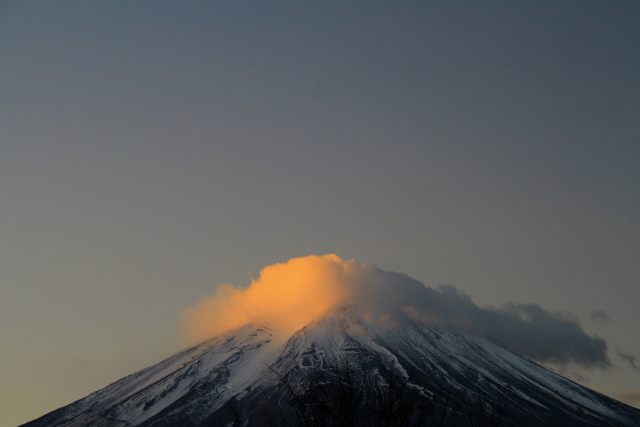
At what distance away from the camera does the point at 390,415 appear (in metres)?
20.2

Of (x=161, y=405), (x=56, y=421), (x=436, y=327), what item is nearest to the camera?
(x=161, y=405)

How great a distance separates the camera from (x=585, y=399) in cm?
17100

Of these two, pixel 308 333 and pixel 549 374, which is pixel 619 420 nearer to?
pixel 549 374

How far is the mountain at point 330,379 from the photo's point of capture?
136 meters

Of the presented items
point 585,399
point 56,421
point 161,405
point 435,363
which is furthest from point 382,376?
point 56,421

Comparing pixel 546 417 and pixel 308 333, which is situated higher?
pixel 308 333

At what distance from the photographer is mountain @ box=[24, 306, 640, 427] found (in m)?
136

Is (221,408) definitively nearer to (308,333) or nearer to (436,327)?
(308,333)

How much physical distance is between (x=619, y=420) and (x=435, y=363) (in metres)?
49.8

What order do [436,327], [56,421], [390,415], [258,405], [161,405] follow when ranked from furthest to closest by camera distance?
[436,327]
[56,421]
[161,405]
[258,405]
[390,415]

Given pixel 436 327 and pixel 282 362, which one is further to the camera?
pixel 436 327

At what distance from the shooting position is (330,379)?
129375mm

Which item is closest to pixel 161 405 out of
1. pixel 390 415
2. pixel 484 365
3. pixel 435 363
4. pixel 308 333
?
pixel 308 333

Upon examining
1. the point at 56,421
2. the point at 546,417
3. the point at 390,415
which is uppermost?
the point at 390,415
